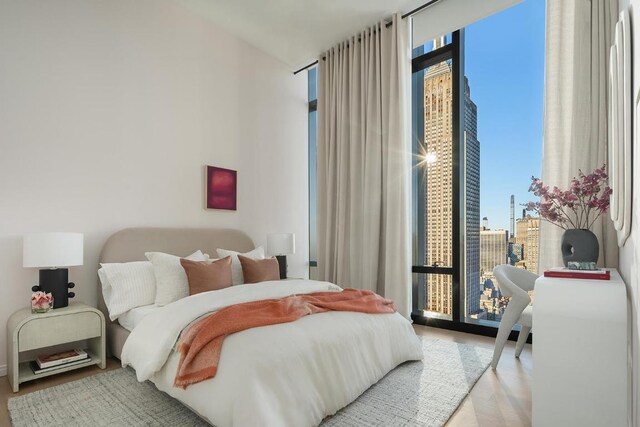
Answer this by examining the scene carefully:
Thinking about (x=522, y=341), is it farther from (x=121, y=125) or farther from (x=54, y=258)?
(x=121, y=125)

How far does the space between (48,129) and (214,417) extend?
2669 mm

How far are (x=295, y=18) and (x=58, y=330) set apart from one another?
146 inches

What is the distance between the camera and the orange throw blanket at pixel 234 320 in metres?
1.82

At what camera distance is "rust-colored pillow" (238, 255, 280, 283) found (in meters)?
3.41

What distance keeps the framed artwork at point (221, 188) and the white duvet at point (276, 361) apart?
166 cm

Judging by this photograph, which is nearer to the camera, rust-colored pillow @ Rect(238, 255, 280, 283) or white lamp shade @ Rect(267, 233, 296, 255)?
rust-colored pillow @ Rect(238, 255, 280, 283)

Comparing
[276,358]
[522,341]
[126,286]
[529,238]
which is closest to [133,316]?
[126,286]

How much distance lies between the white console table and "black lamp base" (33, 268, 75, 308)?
3.14 meters

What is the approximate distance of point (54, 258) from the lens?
8.41ft

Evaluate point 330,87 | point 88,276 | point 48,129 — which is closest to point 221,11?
point 330,87

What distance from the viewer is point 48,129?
9.64 feet

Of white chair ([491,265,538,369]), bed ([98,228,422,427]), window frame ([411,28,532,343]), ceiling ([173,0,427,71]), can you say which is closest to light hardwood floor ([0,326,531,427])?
white chair ([491,265,538,369])

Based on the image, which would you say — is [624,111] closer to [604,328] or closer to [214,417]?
[604,328]

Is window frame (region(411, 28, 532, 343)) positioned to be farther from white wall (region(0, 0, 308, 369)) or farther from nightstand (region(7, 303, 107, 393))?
nightstand (region(7, 303, 107, 393))
